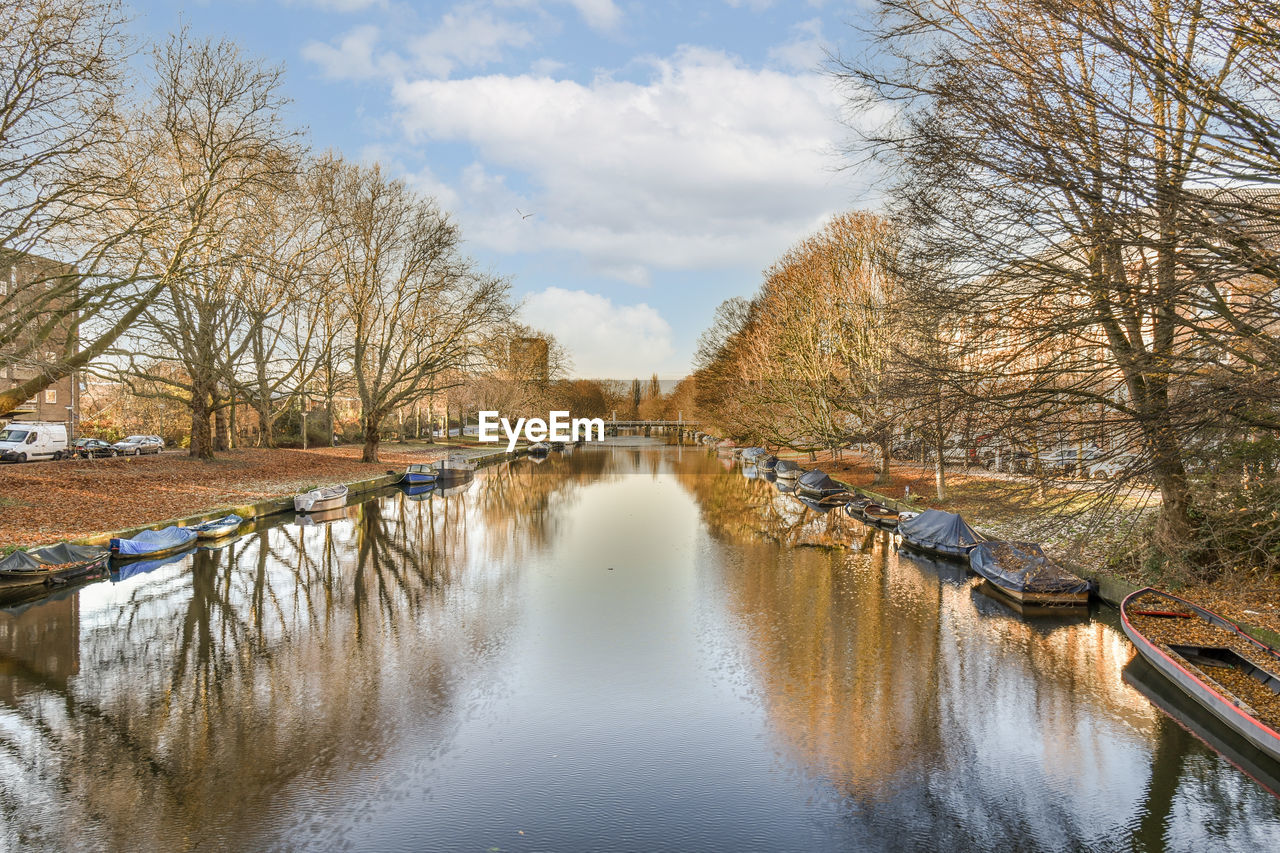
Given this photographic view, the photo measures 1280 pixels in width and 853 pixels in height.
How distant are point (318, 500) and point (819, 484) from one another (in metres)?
20.3

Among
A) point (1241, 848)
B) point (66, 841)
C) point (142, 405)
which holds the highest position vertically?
point (142, 405)

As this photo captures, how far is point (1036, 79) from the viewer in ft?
24.9

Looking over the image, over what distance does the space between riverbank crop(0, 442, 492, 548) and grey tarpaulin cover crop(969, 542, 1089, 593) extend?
817 inches

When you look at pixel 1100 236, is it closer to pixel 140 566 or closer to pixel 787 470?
→ pixel 140 566

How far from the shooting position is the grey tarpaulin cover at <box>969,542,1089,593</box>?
1505 centimetres

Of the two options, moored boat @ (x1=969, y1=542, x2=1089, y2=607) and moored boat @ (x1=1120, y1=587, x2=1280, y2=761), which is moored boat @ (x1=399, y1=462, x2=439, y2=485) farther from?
moored boat @ (x1=1120, y1=587, x2=1280, y2=761)

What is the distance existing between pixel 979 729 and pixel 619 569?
10.9 m

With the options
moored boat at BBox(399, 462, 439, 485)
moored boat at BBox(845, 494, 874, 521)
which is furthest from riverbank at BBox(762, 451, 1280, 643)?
moored boat at BBox(399, 462, 439, 485)

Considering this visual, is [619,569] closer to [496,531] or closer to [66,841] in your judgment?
[496,531]

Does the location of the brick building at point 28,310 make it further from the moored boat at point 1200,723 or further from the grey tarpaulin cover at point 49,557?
the moored boat at point 1200,723

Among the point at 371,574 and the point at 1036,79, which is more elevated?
the point at 1036,79

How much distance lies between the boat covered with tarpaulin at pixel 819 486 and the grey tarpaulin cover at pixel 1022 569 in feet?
46.2

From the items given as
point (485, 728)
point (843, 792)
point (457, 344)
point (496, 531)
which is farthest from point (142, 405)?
point (843, 792)

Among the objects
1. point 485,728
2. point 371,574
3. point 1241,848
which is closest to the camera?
point 1241,848
